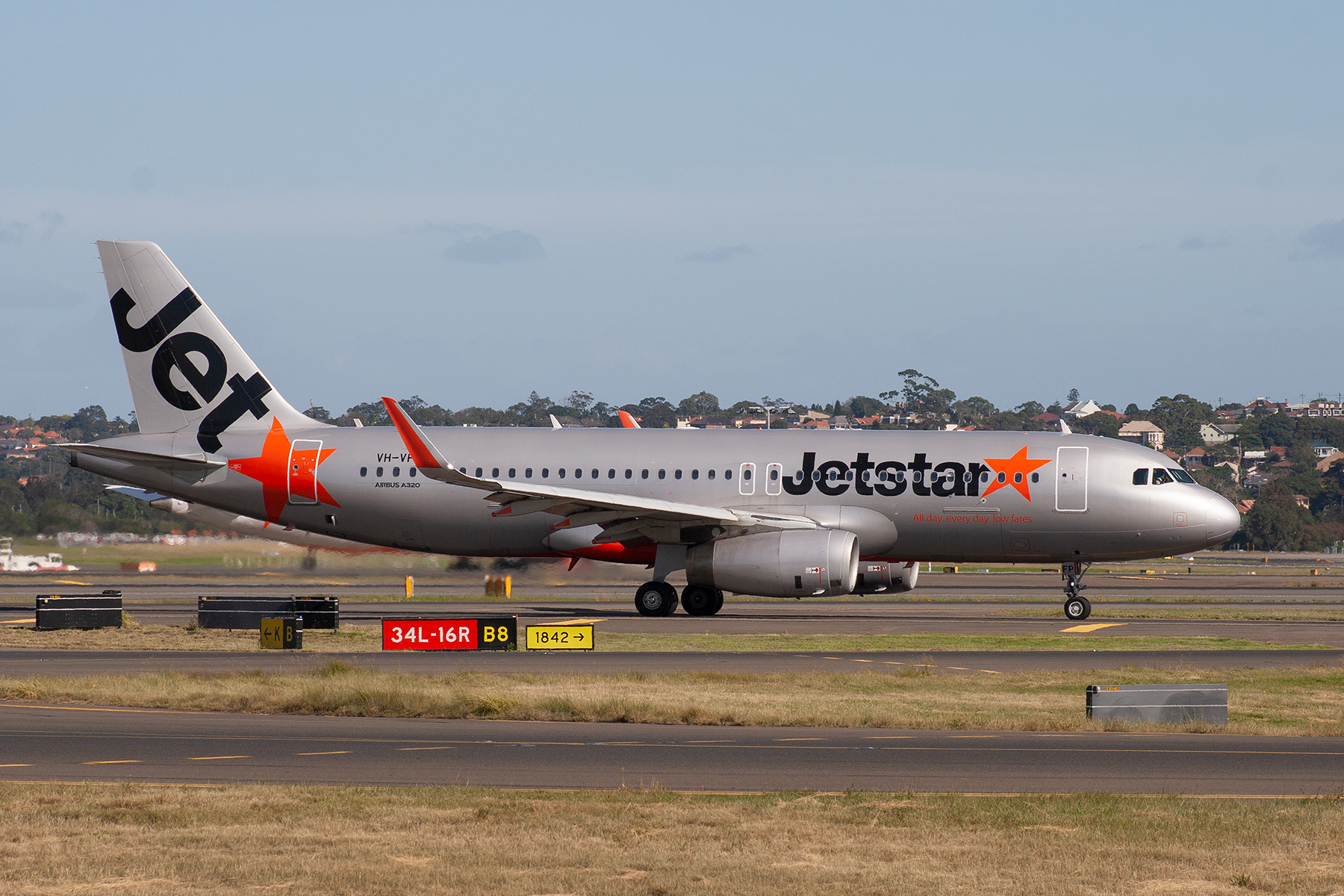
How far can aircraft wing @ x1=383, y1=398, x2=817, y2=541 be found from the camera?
115ft

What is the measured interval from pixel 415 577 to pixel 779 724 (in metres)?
30.8

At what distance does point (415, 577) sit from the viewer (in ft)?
159

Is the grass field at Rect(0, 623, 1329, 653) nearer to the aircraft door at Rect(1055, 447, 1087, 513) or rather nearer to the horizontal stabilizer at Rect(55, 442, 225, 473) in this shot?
the aircraft door at Rect(1055, 447, 1087, 513)

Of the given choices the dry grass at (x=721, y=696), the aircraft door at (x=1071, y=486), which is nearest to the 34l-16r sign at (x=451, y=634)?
the dry grass at (x=721, y=696)

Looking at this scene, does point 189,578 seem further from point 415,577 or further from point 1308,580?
point 1308,580

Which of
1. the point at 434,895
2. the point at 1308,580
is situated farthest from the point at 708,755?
the point at 1308,580

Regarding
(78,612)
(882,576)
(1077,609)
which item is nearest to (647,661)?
(78,612)

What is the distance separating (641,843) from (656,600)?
26.2 m

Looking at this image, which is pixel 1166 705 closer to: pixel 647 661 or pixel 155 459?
pixel 647 661

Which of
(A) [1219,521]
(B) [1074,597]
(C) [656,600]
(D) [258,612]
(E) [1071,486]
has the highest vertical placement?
(E) [1071,486]

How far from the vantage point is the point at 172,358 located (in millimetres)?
41312

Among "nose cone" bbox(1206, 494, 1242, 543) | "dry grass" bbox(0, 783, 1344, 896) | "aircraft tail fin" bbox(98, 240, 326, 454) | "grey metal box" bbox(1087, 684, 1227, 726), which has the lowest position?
"dry grass" bbox(0, 783, 1344, 896)

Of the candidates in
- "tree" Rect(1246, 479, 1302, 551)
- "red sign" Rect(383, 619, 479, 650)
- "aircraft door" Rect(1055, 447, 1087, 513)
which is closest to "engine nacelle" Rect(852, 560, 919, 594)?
"aircraft door" Rect(1055, 447, 1087, 513)

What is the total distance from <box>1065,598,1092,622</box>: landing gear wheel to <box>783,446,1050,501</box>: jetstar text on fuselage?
349 centimetres
